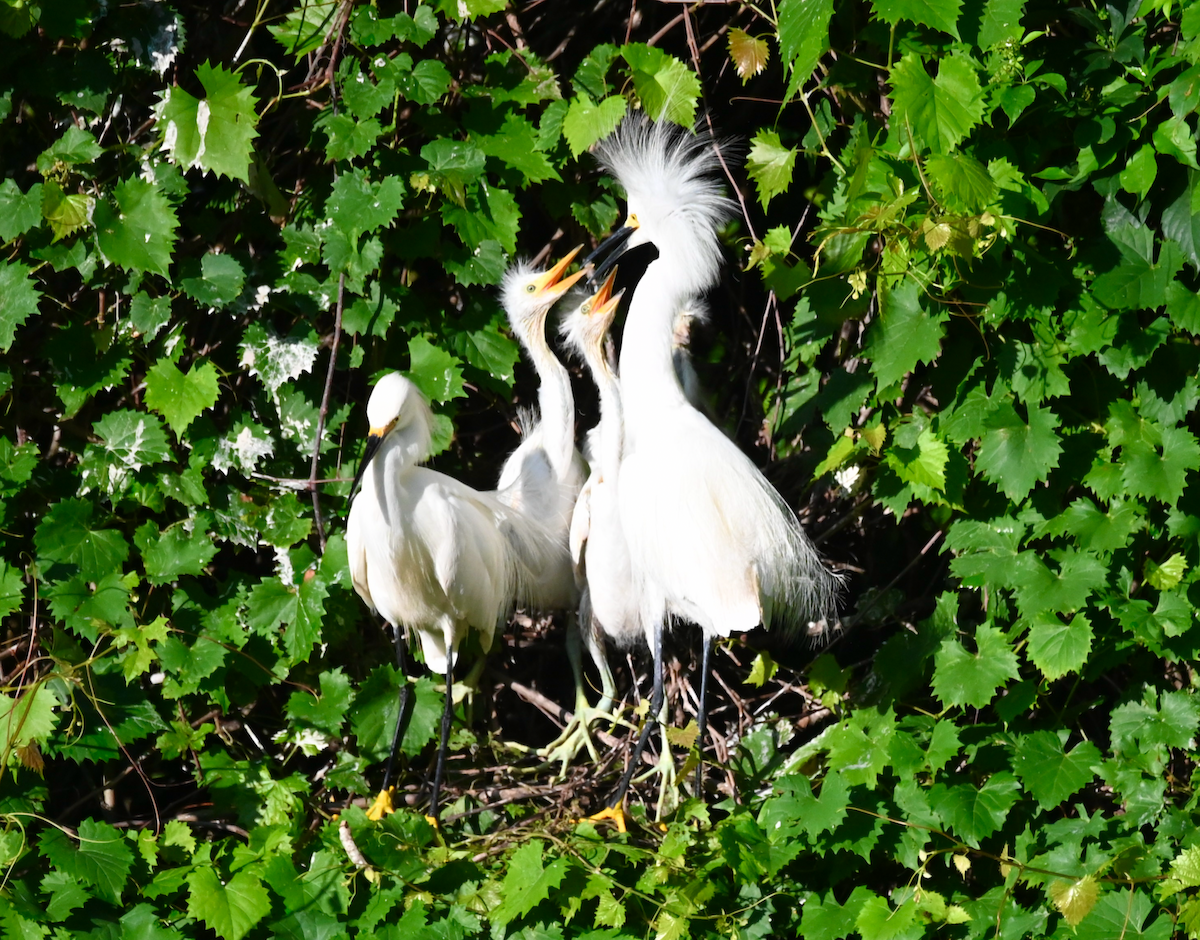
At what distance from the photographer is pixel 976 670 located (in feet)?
7.36

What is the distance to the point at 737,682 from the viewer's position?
3.04m

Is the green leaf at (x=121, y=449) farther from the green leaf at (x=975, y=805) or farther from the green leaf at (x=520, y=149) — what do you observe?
the green leaf at (x=975, y=805)

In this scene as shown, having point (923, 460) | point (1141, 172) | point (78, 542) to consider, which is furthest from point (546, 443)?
point (1141, 172)

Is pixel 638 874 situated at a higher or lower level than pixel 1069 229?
lower

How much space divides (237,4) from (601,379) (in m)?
1.19

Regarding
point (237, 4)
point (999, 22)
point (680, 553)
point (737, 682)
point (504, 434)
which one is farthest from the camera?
point (504, 434)

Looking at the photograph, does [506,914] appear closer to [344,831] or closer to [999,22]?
[344,831]

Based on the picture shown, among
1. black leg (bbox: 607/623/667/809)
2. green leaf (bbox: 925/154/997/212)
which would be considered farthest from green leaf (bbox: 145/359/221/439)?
green leaf (bbox: 925/154/997/212)

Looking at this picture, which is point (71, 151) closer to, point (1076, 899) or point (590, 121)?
point (590, 121)

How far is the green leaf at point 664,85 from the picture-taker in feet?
8.30

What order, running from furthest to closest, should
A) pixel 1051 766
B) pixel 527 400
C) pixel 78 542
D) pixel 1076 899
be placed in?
pixel 527 400 < pixel 78 542 < pixel 1051 766 < pixel 1076 899

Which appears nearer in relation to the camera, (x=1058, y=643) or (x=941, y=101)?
(x=941, y=101)

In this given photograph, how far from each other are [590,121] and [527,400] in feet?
2.78

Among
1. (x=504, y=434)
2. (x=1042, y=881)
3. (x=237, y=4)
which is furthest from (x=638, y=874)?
(x=237, y=4)
